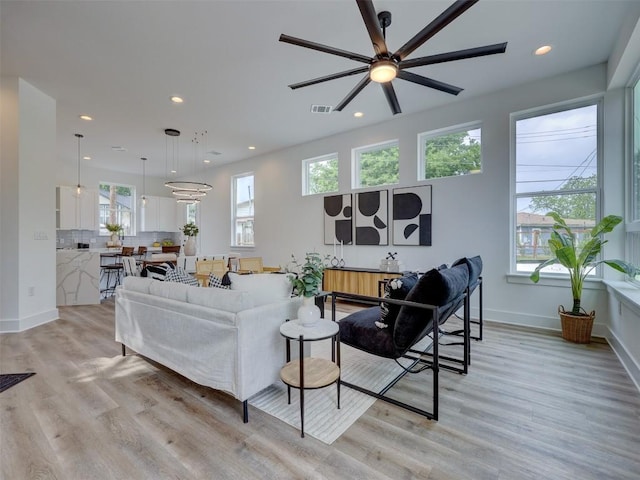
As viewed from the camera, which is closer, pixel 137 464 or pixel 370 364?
pixel 137 464

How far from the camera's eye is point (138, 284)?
111 inches

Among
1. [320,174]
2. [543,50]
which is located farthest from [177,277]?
[543,50]

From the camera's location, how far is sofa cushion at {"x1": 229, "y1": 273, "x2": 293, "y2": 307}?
228 cm

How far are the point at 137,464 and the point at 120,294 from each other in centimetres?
185

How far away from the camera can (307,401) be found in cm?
215

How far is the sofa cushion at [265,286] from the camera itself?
228 centimetres

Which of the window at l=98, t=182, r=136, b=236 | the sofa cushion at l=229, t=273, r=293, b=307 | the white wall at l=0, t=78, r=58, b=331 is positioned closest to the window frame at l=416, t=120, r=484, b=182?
the sofa cushion at l=229, t=273, r=293, b=307

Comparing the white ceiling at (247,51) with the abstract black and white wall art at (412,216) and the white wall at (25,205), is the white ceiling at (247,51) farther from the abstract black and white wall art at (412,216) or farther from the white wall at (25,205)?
the abstract black and white wall art at (412,216)

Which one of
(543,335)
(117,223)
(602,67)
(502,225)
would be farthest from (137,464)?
(117,223)

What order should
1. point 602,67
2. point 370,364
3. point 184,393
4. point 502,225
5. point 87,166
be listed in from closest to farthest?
point 184,393
point 370,364
point 602,67
point 502,225
point 87,166

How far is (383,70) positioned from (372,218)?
3.19 metres

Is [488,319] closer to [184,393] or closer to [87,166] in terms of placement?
[184,393]

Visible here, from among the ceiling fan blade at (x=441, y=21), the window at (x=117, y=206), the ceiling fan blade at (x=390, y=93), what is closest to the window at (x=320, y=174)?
the ceiling fan blade at (x=390, y=93)

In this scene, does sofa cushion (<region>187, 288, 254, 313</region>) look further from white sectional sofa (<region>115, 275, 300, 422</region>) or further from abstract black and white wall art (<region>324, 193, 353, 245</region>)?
abstract black and white wall art (<region>324, 193, 353, 245</region>)
